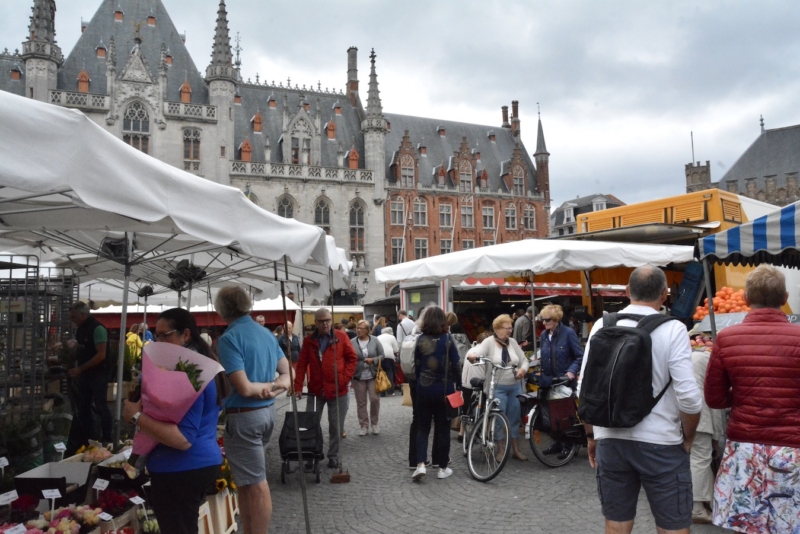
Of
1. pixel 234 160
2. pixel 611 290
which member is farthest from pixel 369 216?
pixel 611 290

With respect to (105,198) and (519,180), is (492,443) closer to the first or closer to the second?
(105,198)

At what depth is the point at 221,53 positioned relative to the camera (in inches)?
1396

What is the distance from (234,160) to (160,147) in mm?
4174

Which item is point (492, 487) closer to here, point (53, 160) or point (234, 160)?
point (53, 160)

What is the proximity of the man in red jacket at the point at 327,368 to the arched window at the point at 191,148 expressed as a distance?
1177 inches

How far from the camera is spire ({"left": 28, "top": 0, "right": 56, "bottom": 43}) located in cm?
3164

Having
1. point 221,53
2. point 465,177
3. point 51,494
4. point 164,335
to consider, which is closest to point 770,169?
point 465,177

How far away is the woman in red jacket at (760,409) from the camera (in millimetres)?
3074

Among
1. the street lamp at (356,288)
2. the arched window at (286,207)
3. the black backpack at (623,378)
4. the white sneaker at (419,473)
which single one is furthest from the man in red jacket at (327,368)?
the arched window at (286,207)

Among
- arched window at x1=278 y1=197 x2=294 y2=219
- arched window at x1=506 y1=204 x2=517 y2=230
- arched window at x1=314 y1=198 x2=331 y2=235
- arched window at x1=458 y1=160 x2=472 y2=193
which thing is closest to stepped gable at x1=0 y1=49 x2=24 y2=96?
arched window at x1=278 y1=197 x2=294 y2=219

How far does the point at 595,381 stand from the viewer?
9.99 feet

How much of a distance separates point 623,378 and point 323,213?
3615 cm

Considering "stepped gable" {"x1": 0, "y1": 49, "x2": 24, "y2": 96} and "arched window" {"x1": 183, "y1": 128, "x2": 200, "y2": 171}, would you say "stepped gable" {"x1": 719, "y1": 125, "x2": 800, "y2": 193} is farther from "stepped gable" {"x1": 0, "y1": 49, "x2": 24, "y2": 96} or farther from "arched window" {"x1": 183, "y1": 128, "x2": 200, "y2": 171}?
"stepped gable" {"x1": 0, "y1": 49, "x2": 24, "y2": 96}

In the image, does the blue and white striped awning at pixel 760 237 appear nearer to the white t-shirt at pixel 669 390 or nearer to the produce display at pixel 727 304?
the white t-shirt at pixel 669 390
